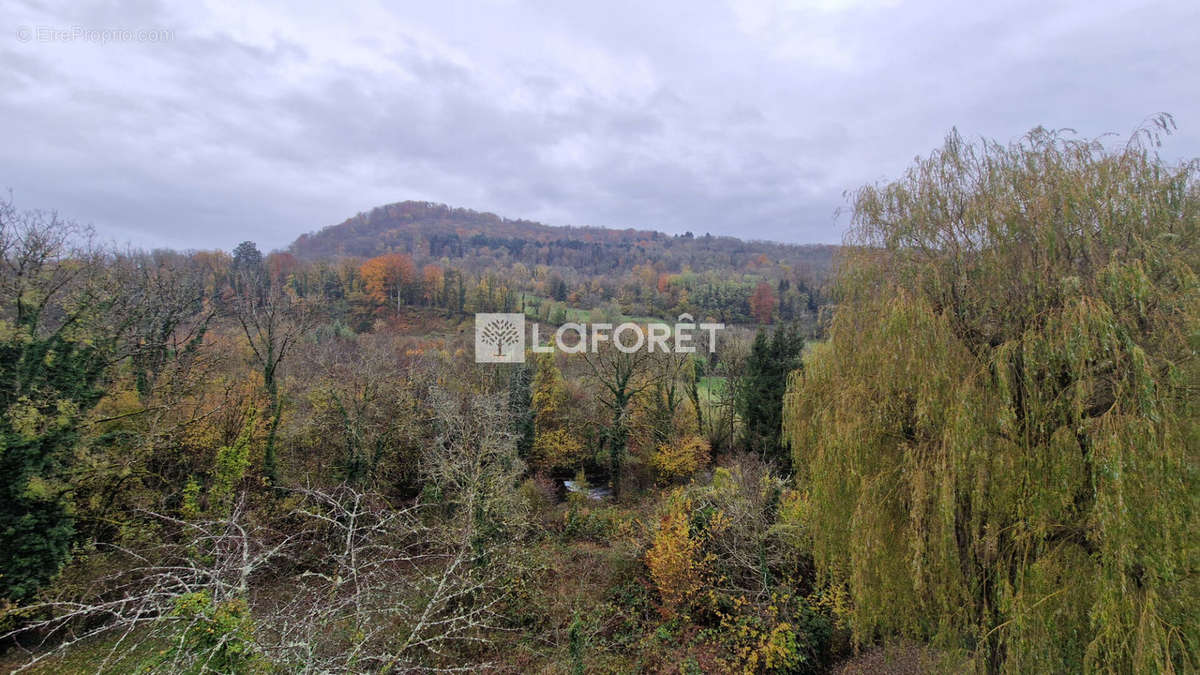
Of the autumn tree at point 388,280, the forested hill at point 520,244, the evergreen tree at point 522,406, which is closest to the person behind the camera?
the evergreen tree at point 522,406

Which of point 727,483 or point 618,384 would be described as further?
point 618,384

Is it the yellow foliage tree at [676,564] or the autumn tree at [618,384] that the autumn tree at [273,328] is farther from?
the autumn tree at [618,384]

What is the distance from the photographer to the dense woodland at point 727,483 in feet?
16.5

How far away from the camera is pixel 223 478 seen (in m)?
12.2

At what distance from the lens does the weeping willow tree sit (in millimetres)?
4867

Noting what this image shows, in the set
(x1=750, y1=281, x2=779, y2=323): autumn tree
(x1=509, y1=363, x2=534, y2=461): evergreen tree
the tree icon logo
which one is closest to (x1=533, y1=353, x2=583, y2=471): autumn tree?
(x1=509, y1=363, x2=534, y2=461): evergreen tree

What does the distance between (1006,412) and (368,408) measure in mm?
16447

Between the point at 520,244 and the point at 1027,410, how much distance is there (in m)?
112

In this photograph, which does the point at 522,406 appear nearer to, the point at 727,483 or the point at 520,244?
the point at 727,483

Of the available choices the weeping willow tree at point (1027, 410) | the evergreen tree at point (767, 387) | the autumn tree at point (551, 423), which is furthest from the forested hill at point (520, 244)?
the weeping willow tree at point (1027, 410)

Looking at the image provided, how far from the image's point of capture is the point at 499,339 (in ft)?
82.3

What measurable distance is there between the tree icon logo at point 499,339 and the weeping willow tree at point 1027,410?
19.1 metres

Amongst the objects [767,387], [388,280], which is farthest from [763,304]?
[388,280]

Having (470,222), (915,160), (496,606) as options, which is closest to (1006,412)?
(915,160)
